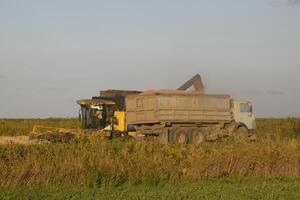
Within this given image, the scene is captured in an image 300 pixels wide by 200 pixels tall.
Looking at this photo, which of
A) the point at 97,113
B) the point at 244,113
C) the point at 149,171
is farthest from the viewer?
the point at 97,113

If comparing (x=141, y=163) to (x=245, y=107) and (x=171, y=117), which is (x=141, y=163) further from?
(x=245, y=107)

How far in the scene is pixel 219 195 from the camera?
1228 centimetres

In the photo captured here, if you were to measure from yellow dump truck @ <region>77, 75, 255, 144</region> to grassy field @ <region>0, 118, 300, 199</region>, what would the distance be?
42.2 ft

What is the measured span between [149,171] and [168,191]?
1533mm

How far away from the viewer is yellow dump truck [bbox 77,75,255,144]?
29.9 metres

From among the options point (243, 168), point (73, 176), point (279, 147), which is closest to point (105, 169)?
point (73, 176)

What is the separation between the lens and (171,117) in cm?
2992

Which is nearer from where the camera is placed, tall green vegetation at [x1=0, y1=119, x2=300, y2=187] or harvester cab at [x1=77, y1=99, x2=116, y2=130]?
tall green vegetation at [x1=0, y1=119, x2=300, y2=187]

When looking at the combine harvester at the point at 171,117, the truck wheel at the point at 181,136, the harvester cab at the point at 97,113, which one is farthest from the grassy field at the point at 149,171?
the harvester cab at the point at 97,113

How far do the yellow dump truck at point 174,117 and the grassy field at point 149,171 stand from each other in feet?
42.2

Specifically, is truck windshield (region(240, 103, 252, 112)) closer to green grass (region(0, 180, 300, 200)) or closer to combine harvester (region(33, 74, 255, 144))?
combine harvester (region(33, 74, 255, 144))

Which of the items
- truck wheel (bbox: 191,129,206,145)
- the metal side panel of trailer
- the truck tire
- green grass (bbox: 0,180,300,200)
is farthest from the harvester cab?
green grass (bbox: 0,180,300,200)

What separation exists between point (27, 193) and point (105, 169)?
2247 millimetres

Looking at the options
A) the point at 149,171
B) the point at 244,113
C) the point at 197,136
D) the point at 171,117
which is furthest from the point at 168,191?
the point at 244,113
